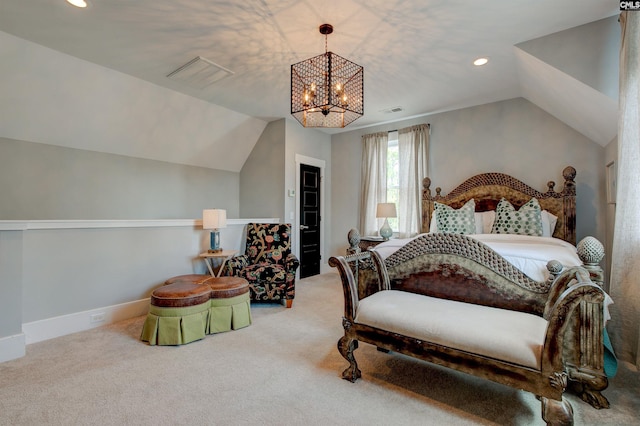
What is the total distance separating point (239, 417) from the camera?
5.82ft

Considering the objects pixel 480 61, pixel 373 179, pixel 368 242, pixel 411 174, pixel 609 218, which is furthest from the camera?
pixel 373 179

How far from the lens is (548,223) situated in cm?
367

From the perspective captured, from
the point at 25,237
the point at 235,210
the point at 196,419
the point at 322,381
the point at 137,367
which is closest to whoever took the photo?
the point at 196,419

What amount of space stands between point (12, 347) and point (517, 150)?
19.9 ft

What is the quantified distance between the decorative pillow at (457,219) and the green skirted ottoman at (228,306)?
281 centimetres

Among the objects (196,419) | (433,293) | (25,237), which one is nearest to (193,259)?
(25,237)

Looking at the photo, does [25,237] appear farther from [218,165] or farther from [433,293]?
[433,293]

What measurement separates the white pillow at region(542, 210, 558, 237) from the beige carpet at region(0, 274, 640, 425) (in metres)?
1.73

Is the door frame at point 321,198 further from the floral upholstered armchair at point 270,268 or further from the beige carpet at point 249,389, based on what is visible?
the beige carpet at point 249,389

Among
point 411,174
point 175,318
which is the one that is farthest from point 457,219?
point 175,318

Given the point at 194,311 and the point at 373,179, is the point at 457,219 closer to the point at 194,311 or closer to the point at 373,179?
the point at 373,179

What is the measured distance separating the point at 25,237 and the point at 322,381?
311 centimetres

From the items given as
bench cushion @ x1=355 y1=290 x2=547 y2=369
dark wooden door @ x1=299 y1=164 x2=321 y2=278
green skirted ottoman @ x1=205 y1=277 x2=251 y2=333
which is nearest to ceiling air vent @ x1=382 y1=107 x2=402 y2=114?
dark wooden door @ x1=299 y1=164 x2=321 y2=278

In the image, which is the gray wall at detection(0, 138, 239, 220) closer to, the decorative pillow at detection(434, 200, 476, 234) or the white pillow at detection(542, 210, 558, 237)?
the decorative pillow at detection(434, 200, 476, 234)
